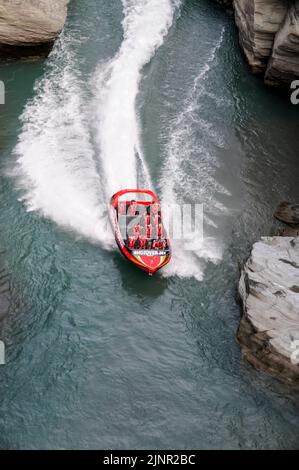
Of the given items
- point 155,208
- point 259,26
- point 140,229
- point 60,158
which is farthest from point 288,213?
point 259,26

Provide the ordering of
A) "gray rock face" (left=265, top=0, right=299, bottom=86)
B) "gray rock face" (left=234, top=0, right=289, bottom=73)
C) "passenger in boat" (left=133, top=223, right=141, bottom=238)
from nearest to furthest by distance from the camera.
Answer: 1. "passenger in boat" (left=133, top=223, right=141, bottom=238)
2. "gray rock face" (left=265, top=0, right=299, bottom=86)
3. "gray rock face" (left=234, top=0, right=289, bottom=73)

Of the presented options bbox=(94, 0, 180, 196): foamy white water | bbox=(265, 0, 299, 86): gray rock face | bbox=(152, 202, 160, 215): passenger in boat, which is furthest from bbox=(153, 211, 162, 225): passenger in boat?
bbox=(265, 0, 299, 86): gray rock face

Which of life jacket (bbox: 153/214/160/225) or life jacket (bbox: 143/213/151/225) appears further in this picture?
life jacket (bbox: 143/213/151/225)

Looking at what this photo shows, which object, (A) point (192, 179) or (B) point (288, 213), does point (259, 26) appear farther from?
(B) point (288, 213)

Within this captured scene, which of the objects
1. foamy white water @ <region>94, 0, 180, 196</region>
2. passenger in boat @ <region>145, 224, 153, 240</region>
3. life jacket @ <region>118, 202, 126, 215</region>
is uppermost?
foamy white water @ <region>94, 0, 180, 196</region>

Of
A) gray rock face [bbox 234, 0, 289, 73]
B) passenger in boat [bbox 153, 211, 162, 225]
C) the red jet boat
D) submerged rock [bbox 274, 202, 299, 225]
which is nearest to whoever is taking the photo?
the red jet boat

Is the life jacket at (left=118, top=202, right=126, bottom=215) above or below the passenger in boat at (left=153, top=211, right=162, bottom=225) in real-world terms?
above

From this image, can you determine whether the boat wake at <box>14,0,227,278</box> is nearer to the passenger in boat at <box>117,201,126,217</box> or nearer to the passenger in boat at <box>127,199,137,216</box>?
the passenger in boat at <box>117,201,126,217</box>

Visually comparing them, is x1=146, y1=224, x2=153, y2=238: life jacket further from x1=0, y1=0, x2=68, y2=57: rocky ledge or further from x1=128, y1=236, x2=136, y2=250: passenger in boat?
x1=0, y1=0, x2=68, y2=57: rocky ledge
